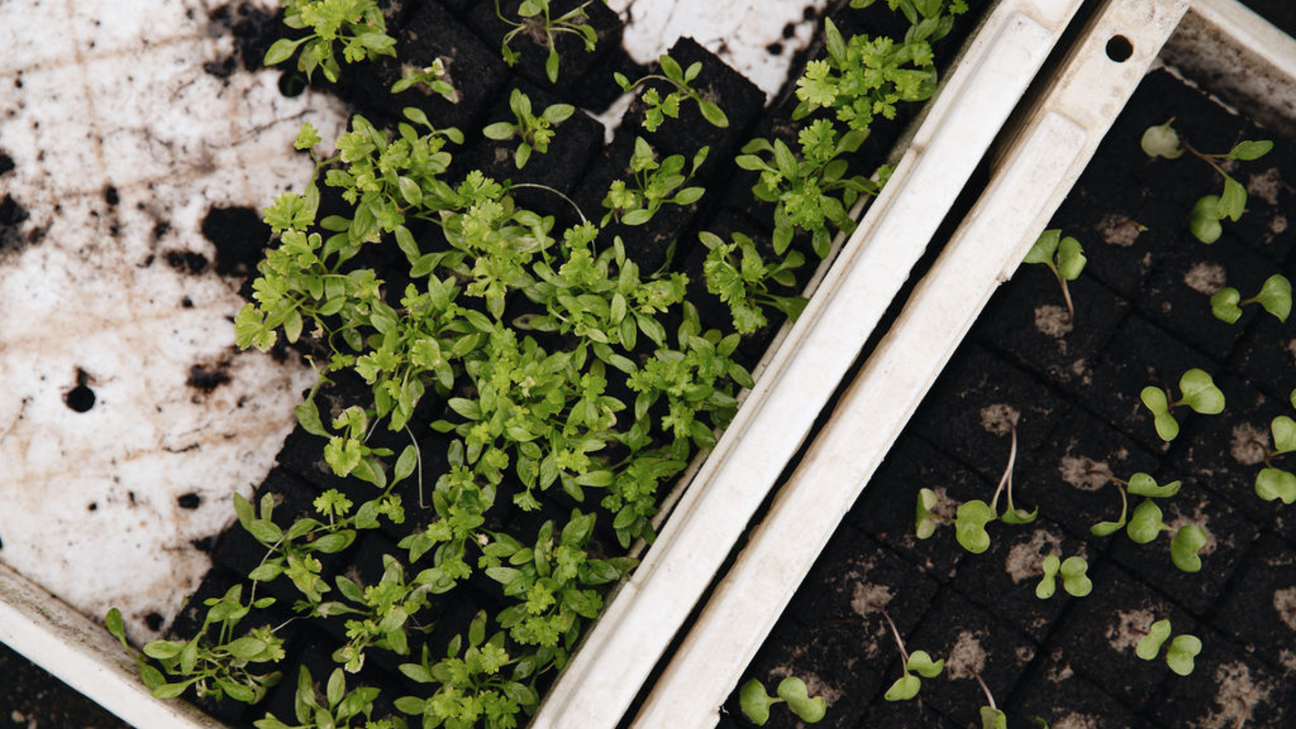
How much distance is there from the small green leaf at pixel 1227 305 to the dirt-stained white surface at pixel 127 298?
8.24 ft

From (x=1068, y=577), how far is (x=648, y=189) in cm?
146

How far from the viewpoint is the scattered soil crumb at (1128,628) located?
85.8 inches

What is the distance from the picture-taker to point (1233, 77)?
225 centimetres

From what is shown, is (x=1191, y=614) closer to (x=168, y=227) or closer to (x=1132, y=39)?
(x=1132, y=39)

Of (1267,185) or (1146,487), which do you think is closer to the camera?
(1146,487)

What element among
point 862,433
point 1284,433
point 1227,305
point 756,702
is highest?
point 1227,305

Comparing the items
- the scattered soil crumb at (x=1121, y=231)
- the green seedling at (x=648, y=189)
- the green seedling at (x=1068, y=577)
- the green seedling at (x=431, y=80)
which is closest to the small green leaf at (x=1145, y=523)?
the green seedling at (x=1068, y=577)

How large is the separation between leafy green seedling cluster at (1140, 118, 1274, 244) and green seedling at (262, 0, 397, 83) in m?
2.03

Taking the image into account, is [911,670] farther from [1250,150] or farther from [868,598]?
[1250,150]

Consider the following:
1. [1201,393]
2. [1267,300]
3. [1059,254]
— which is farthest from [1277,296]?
[1059,254]

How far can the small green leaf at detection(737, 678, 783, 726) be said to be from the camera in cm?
207

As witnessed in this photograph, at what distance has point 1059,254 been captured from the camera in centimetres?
210

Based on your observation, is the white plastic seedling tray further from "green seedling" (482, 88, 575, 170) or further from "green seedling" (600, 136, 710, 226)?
"green seedling" (482, 88, 575, 170)

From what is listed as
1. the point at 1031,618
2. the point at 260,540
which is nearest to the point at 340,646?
the point at 260,540
